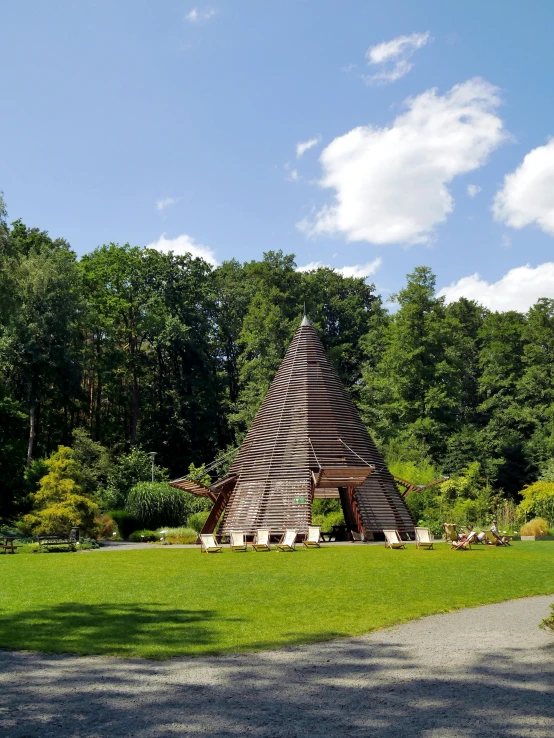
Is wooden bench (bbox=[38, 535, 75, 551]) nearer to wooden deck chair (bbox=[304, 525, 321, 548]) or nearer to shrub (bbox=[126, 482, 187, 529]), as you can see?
wooden deck chair (bbox=[304, 525, 321, 548])

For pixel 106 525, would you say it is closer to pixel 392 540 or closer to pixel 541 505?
pixel 392 540

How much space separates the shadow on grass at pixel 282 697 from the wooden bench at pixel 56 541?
725 inches

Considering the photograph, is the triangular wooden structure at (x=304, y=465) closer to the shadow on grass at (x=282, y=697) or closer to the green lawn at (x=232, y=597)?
the green lawn at (x=232, y=597)

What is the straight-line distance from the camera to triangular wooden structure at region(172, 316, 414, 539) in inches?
1016

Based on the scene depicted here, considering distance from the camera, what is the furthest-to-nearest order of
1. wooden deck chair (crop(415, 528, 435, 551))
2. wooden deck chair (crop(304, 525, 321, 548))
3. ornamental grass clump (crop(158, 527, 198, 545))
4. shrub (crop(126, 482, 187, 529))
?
shrub (crop(126, 482, 187, 529))
ornamental grass clump (crop(158, 527, 198, 545))
wooden deck chair (crop(304, 525, 321, 548))
wooden deck chair (crop(415, 528, 435, 551))

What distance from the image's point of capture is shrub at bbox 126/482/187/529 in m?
35.8

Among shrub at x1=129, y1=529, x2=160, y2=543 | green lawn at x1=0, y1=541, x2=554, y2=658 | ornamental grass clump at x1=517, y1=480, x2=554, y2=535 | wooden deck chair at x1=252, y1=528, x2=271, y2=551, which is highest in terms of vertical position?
ornamental grass clump at x1=517, y1=480, x2=554, y2=535

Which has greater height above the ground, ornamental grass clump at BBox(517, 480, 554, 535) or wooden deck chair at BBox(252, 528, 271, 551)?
ornamental grass clump at BBox(517, 480, 554, 535)

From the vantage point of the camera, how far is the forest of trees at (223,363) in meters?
43.0

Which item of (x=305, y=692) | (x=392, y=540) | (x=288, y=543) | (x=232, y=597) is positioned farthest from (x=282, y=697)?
(x=392, y=540)

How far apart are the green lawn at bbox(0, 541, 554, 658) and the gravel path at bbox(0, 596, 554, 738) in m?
0.64

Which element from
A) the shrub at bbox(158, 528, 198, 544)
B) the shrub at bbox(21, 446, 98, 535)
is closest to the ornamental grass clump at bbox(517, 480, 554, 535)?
the shrub at bbox(158, 528, 198, 544)

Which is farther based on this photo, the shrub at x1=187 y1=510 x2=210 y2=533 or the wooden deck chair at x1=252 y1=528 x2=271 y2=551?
the shrub at x1=187 y1=510 x2=210 y2=533

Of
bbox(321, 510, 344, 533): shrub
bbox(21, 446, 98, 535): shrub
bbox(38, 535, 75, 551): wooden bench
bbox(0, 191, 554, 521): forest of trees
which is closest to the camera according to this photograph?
bbox(38, 535, 75, 551): wooden bench
